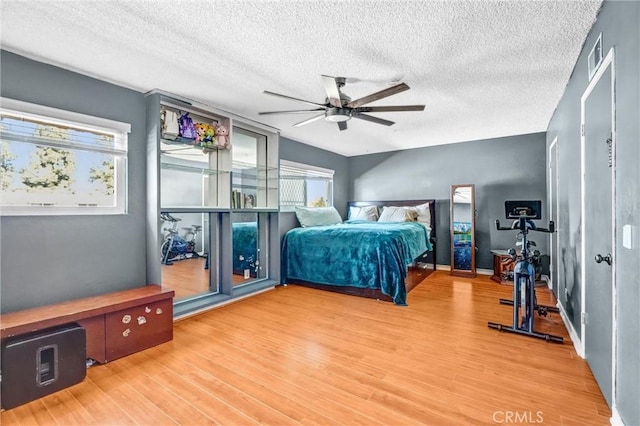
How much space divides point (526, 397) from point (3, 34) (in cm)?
408

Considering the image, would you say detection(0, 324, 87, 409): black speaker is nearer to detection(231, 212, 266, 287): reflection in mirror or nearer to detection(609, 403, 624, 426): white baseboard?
detection(231, 212, 266, 287): reflection in mirror

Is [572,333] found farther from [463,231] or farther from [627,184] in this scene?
[463,231]

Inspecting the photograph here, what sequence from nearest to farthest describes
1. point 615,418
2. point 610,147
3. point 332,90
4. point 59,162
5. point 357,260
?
point 615,418
point 610,147
point 332,90
point 59,162
point 357,260

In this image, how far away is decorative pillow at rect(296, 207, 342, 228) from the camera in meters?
4.86

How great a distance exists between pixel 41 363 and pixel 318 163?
4.58m

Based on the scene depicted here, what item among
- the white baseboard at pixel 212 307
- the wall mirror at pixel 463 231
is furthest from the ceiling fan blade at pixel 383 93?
the wall mirror at pixel 463 231

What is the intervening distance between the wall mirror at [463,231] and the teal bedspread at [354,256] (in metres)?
0.90

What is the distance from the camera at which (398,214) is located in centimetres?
541

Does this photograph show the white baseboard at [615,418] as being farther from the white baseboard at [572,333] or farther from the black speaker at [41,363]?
the black speaker at [41,363]

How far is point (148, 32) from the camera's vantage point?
6.56 feet

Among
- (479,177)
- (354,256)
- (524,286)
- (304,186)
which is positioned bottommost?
(524,286)

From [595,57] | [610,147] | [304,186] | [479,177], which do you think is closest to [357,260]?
[304,186]

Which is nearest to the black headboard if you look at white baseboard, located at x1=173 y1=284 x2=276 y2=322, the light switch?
white baseboard, located at x1=173 y1=284 x2=276 y2=322

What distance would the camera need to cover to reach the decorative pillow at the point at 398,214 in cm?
532
